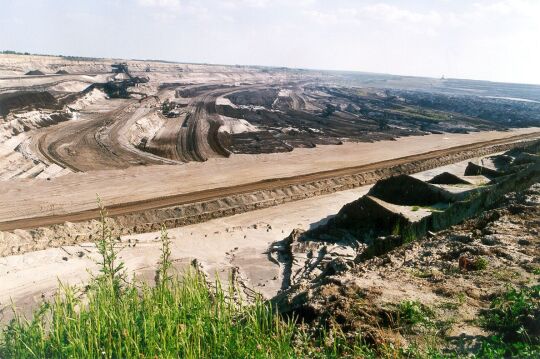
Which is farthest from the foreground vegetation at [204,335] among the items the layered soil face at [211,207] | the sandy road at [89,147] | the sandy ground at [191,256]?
the sandy road at [89,147]

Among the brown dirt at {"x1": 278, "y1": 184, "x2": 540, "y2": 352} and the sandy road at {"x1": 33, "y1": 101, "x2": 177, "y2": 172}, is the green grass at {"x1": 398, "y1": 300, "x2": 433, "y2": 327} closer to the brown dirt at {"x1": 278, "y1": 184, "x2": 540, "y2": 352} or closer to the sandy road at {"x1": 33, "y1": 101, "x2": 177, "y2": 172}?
the brown dirt at {"x1": 278, "y1": 184, "x2": 540, "y2": 352}

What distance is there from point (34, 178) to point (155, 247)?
10.6 meters

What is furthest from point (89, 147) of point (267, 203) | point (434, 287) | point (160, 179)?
point (434, 287)

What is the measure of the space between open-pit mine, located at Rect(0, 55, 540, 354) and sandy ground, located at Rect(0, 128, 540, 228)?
121mm

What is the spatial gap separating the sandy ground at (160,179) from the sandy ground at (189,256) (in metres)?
4.16

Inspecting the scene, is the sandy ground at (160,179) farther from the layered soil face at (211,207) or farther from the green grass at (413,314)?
the green grass at (413,314)

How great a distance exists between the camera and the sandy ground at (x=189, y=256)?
42.3 ft

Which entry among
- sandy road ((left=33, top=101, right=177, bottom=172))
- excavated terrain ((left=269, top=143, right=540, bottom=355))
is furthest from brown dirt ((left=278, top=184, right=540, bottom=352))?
sandy road ((left=33, top=101, right=177, bottom=172))

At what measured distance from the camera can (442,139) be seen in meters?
43.1

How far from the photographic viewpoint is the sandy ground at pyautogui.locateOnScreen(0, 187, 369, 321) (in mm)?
12883

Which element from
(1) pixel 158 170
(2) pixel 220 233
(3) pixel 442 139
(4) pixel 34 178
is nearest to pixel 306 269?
(2) pixel 220 233

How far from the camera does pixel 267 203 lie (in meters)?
21.7

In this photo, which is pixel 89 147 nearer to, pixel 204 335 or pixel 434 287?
pixel 204 335

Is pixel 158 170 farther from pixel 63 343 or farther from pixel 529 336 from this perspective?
pixel 529 336
